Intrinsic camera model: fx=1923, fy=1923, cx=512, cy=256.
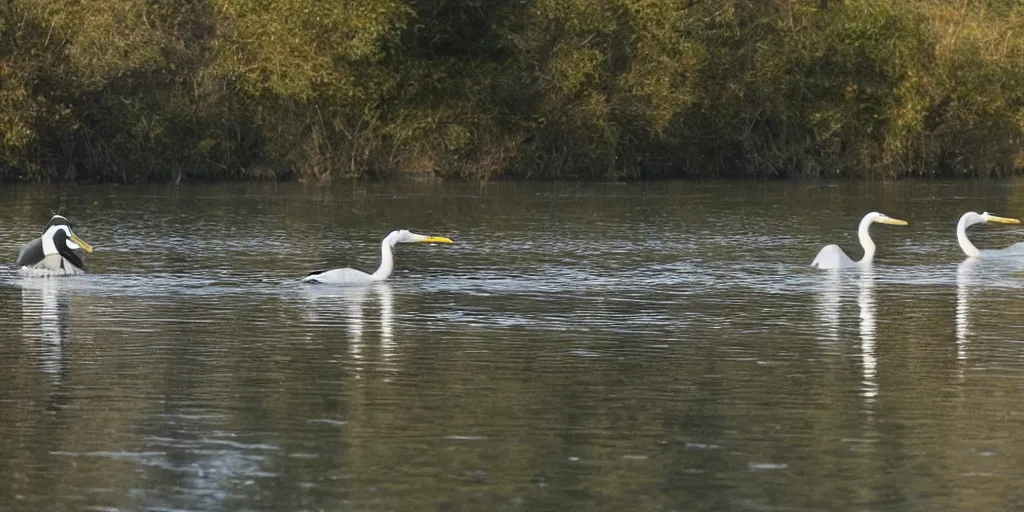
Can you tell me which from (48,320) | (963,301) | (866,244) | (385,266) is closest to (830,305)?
(963,301)

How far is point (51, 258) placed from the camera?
77.6 ft

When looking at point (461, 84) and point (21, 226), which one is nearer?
point (21, 226)

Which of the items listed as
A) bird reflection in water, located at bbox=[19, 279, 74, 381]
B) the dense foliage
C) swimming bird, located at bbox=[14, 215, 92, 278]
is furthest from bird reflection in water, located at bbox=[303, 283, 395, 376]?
the dense foliage

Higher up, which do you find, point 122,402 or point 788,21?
point 788,21

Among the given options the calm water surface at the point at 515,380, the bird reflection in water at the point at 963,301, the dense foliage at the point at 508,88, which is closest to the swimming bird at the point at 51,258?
the calm water surface at the point at 515,380

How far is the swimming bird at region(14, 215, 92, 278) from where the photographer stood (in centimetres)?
2364

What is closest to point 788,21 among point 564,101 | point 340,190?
point 564,101

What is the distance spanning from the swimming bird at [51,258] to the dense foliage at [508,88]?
25.8m

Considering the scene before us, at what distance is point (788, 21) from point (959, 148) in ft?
22.9

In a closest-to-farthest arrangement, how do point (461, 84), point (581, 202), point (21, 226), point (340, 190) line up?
point (21, 226), point (581, 202), point (340, 190), point (461, 84)

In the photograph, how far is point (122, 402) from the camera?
1377cm

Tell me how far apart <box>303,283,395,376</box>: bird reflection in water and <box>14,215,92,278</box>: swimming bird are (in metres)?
3.38

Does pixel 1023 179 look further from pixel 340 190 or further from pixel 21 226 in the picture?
pixel 21 226

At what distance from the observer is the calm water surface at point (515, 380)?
10945mm
